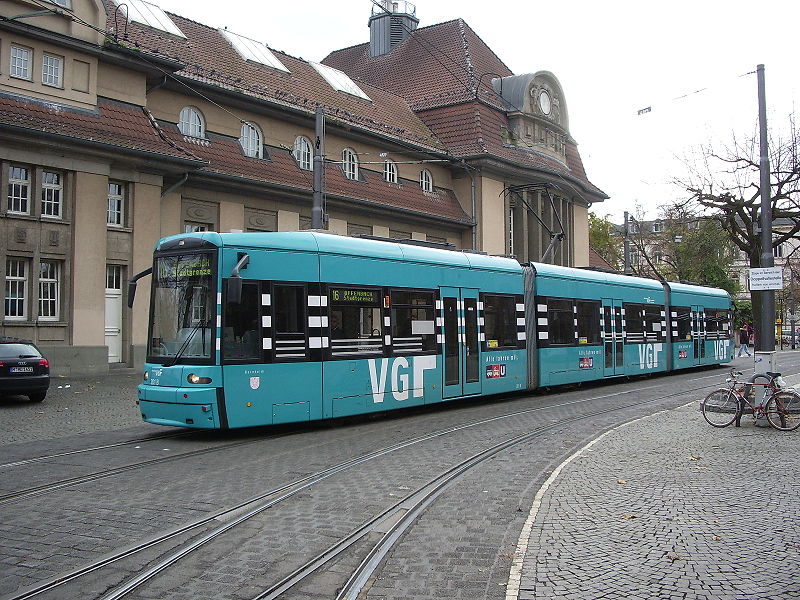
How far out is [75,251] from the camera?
23.4m

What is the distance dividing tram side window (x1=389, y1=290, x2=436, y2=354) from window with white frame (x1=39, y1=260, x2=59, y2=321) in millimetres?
12614

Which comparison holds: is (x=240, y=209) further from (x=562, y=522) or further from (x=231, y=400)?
(x=562, y=522)

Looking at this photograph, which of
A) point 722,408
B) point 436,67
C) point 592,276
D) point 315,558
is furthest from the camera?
point 436,67

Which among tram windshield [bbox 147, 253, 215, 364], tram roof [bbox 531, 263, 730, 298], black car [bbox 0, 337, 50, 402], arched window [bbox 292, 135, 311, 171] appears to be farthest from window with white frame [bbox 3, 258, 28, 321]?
tram roof [bbox 531, 263, 730, 298]

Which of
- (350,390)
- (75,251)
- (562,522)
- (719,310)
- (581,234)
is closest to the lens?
(562,522)

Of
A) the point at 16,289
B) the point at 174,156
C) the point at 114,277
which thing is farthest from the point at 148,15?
the point at 16,289

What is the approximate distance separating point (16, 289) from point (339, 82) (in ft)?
67.0

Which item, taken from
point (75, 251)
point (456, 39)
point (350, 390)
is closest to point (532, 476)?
point (350, 390)

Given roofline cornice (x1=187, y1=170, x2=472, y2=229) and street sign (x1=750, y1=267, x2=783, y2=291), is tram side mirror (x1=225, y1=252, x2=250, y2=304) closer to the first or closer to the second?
street sign (x1=750, y1=267, x2=783, y2=291)

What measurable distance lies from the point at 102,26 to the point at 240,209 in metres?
7.43

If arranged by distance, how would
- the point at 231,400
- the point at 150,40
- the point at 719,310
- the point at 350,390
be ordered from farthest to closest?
the point at 719,310 < the point at 150,40 < the point at 350,390 < the point at 231,400

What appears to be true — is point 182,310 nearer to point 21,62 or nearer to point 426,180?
point 21,62

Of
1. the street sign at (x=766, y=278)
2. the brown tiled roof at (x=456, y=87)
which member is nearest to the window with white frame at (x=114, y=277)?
the street sign at (x=766, y=278)

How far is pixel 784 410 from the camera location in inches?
509
